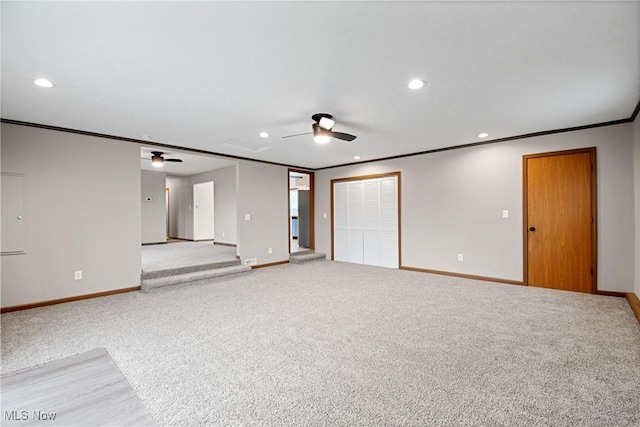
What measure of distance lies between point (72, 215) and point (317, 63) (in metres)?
4.06

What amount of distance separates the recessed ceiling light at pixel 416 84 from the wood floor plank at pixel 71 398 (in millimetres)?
3030

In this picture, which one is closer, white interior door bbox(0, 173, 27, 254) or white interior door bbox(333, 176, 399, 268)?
white interior door bbox(0, 173, 27, 254)

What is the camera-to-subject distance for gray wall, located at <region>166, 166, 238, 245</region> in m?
8.43

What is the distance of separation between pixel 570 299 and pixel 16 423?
5.41 meters

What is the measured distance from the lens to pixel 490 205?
4.95 meters

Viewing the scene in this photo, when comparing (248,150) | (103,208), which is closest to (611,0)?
(248,150)

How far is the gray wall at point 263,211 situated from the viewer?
6160 mm

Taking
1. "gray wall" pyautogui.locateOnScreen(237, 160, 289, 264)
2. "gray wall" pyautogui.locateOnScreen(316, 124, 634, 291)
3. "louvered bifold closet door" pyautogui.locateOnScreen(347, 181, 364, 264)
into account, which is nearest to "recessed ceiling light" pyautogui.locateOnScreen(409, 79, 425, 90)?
"gray wall" pyautogui.locateOnScreen(316, 124, 634, 291)

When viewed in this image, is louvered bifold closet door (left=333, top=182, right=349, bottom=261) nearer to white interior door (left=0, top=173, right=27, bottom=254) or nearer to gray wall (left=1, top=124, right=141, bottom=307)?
gray wall (left=1, top=124, right=141, bottom=307)

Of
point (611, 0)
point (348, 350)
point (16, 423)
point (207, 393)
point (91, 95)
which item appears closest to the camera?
point (16, 423)

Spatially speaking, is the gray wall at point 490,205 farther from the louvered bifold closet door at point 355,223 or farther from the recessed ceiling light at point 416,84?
the recessed ceiling light at point 416,84

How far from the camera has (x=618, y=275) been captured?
3963mm

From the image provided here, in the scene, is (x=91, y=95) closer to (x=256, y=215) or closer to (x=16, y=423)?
(x=16, y=423)

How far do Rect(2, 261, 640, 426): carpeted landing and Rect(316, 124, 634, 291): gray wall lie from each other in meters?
0.67
